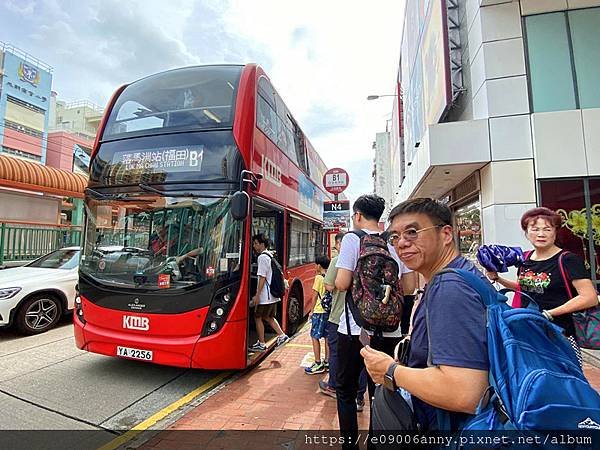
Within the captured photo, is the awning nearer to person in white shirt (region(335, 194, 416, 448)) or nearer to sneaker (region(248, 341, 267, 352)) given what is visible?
sneaker (region(248, 341, 267, 352))

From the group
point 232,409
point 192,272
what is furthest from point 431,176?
point 232,409

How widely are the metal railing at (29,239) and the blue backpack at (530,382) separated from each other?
12.1 m

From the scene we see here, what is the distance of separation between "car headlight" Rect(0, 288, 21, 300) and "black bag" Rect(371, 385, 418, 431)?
6.74 meters

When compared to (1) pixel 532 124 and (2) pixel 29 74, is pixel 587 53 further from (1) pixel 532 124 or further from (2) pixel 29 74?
(2) pixel 29 74

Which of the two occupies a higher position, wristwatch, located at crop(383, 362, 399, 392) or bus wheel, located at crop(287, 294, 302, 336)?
wristwatch, located at crop(383, 362, 399, 392)

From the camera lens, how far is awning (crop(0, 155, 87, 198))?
10.7m

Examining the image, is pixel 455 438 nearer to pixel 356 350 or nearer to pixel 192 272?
pixel 356 350

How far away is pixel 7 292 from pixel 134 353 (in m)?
3.53

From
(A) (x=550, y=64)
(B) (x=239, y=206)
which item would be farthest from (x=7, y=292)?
(A) (x=550, y=64)

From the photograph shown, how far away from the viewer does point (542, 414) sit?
3.10ft

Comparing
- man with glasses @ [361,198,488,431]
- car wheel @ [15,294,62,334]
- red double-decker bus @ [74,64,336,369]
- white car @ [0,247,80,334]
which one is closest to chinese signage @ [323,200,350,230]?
red double-decker bus @ [74,64,336,369]

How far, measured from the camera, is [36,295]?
6152 millimetres

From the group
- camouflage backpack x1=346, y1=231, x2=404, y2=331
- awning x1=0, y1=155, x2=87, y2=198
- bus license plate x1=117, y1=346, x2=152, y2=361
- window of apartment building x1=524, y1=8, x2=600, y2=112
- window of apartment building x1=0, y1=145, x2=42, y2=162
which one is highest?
window of apartment building x1=0, y1=145, x2=42, y2=162

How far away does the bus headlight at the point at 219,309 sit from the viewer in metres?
3.90
